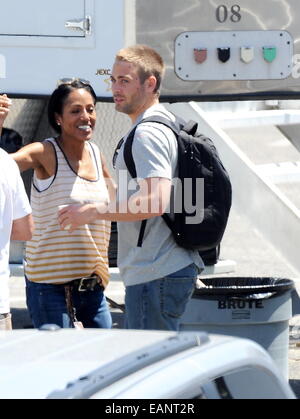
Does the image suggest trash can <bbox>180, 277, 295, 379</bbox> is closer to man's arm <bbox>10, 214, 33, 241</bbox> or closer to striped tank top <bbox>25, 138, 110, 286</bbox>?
striped tank top <bbox>25, 138, 110, 286</bbox>

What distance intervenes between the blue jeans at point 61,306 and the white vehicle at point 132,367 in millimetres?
1722

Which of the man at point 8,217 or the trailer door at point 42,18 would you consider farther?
the trailer door at point 42,18

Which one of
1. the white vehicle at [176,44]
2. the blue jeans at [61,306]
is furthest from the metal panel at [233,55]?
the blue jeans at [61,306]

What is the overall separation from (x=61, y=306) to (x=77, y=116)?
0.84m

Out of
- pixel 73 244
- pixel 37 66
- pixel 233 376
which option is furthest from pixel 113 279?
pixel 233 376

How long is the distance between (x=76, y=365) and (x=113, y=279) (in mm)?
6000

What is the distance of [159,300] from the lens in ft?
13.9

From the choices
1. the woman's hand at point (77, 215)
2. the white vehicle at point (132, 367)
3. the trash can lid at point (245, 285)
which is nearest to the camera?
the white vehicle at point (132, 367)

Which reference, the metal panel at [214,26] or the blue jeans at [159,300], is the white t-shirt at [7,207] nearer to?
the blue jeans at [159,300]

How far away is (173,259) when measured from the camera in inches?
168

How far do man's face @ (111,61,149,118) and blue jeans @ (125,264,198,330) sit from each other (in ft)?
2.21

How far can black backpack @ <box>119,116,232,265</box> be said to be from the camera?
4.25 meters

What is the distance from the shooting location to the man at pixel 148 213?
4.11 meters

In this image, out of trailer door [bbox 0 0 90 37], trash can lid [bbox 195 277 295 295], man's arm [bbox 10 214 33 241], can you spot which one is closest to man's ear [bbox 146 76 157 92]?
man's arm [bbox 10 214 33 241]
